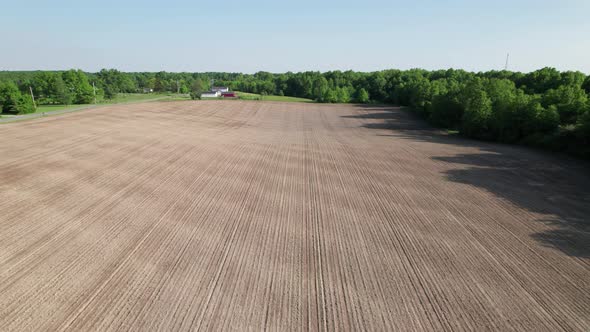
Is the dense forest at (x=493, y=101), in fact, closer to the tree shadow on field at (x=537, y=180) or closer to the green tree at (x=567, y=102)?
the green tree at (x=567, y=102)

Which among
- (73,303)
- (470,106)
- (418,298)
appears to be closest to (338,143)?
(470,106)

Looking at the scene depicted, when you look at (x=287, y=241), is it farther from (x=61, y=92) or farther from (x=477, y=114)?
(x=61, y=92)

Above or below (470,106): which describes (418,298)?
below

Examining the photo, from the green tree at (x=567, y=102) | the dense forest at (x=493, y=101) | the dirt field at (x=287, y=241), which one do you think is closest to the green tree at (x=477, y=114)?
the dense forest at (x=493, y=101)

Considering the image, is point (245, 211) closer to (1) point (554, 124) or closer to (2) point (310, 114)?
(1) point (554, 124)

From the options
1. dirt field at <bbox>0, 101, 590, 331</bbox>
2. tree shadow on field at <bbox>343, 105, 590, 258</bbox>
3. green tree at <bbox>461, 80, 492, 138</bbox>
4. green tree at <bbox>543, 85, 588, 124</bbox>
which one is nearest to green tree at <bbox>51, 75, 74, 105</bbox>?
dirt field at <bbox>0, 101, 590, 331</bbox>

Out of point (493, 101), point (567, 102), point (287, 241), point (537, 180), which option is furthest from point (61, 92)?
point (567, 102)
